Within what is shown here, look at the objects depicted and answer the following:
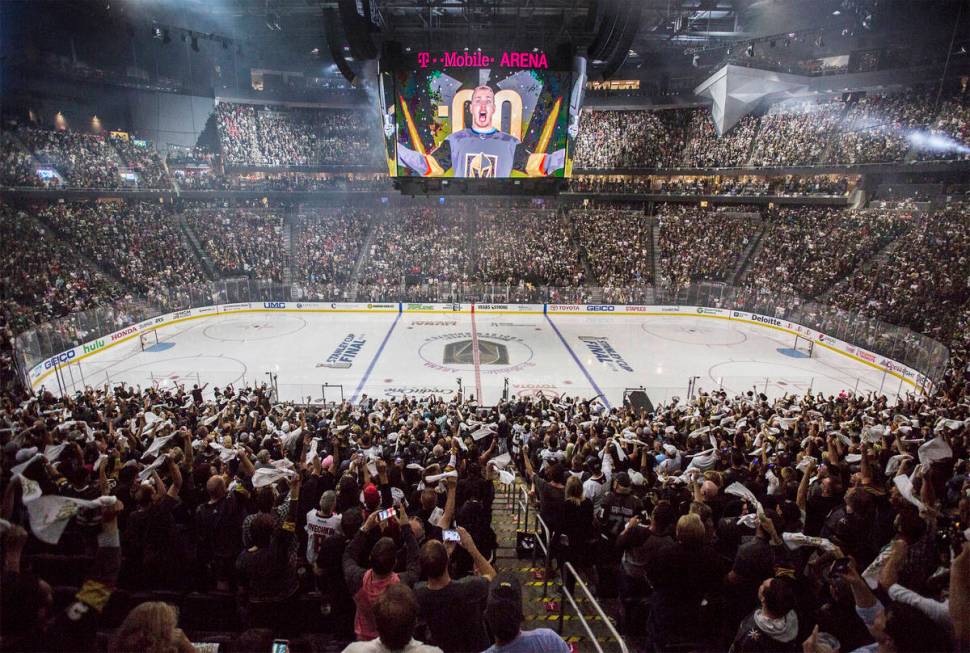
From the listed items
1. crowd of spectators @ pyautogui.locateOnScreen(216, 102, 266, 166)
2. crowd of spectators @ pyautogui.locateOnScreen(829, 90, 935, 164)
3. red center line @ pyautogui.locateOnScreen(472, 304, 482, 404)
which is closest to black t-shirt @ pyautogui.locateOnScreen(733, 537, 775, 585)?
red center line @ pyautogui.locateOnScreen(472, 304, 482, 404)

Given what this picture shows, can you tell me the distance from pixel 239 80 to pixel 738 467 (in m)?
46.3

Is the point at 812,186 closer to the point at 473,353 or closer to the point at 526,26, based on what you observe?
the point at 526,26

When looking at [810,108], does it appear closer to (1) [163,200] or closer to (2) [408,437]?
(2) [408,437]

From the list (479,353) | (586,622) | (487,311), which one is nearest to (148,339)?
(479,353)

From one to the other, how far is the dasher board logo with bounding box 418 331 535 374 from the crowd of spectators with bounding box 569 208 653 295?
9143mm

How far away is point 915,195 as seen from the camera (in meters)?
28.5

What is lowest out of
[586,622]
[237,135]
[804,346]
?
[804,346]

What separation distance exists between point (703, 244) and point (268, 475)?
33225 mm

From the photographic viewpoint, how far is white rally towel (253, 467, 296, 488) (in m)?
4.34

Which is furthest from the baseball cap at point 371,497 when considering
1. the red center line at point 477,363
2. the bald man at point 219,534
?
the red center line at point 477,363

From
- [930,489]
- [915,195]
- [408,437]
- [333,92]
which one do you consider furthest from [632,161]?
[930,489]

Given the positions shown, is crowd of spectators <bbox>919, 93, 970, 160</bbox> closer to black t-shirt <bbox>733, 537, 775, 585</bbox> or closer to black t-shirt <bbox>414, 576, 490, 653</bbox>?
black t-shirt <bbox>733, 537, 775, 585</bbox>

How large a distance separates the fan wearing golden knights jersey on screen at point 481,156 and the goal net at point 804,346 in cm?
1390

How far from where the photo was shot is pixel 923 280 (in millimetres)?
21578
